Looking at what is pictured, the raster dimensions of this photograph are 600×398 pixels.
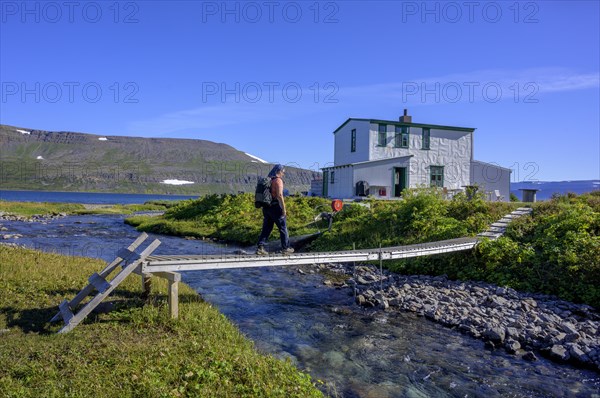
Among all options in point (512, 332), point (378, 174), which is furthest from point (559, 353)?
point (378, 174)

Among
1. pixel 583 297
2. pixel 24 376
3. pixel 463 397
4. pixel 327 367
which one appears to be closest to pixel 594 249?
pixel 583 297

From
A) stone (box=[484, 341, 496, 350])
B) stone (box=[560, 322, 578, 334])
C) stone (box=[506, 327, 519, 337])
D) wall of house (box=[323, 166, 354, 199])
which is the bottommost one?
stone (box=[484, 341, 496, 350])

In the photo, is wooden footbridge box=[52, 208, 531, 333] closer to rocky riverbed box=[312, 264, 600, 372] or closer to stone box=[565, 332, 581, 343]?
rocky riverbed box=[312, 264, 600, 372]

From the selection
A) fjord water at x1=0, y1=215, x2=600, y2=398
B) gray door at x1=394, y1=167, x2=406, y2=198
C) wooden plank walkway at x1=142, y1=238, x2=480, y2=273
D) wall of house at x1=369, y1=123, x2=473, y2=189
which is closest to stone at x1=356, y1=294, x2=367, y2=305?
fjord water at x1=0, y1=215, x2=600, y2=398

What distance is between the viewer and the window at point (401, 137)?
36.2 m

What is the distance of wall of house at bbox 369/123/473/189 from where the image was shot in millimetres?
35531

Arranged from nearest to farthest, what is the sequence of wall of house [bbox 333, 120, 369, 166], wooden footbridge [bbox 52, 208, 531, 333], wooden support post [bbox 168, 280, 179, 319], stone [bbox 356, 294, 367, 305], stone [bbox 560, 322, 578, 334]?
wooden footbridge [bbox 52, 208, 531, 333] < wooden support post [bbox 168, 280, 179, 319] < stone [bbox 560, 322, 578, 334] < stone [bbox 356, 294, 367, 305] < wall of house [bbox 333, 120, 369, 166]

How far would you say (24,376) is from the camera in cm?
588

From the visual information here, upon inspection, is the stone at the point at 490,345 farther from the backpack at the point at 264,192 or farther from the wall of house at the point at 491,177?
the wall of house at the point at 491,177

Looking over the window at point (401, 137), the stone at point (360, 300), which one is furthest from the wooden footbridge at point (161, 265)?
the window at point (401, 137)

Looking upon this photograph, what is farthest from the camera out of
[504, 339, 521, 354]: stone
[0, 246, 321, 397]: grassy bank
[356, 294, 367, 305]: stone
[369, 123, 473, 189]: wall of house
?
[369, 123, 473, 189]: wall of house

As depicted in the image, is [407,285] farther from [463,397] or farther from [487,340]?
[463,397]

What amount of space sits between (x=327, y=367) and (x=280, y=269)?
10.7m

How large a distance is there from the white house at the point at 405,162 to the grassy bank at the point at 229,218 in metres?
3.80
